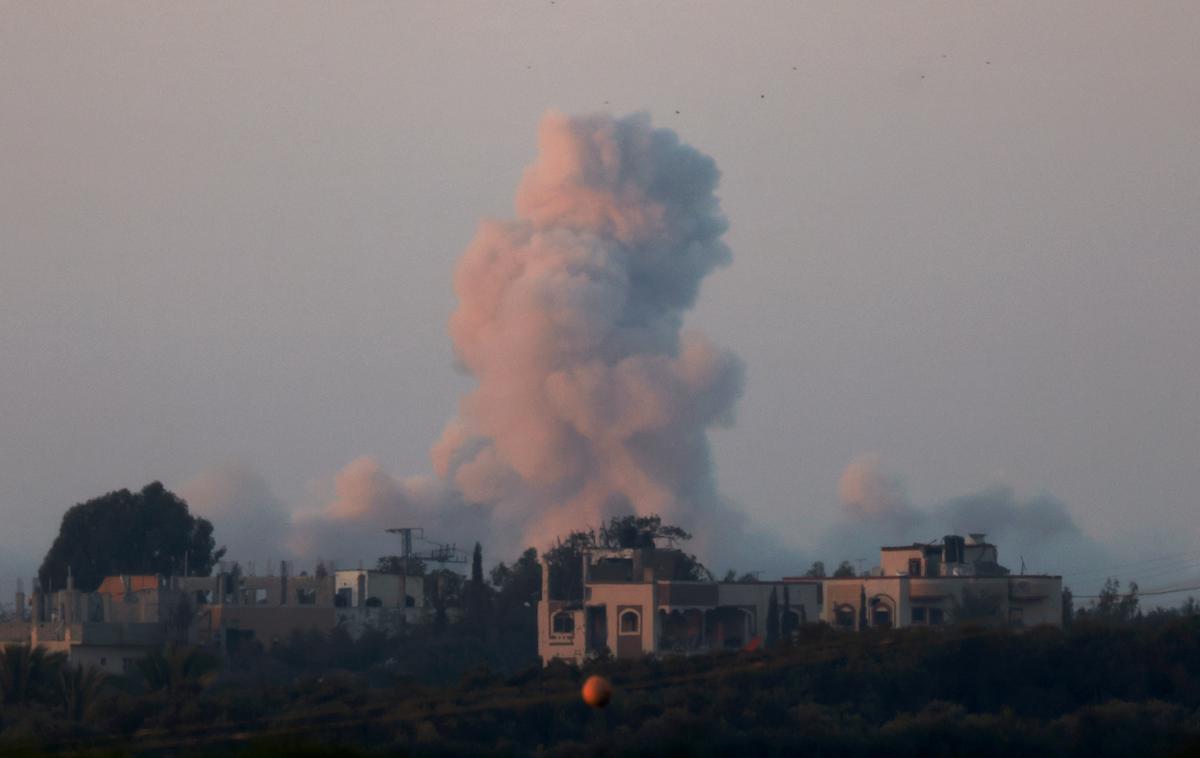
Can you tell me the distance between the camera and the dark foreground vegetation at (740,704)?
4569 cm

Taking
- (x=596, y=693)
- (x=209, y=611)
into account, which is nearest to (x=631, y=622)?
(x=209, y=611)

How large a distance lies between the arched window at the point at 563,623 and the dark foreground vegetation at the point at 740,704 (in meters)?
13.8

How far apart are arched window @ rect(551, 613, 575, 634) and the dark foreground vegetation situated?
45.3ft

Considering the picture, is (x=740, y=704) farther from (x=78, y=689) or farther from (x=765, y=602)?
(x=765, y=602)

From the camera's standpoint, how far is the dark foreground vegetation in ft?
150

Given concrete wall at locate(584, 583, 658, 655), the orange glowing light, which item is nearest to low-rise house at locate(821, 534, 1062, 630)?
concrete wall at locate(584, 583, 658, 655)

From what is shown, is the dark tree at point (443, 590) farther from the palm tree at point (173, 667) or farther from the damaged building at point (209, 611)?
the palm tree at point (173, 667)

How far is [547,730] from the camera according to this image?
50281 mm

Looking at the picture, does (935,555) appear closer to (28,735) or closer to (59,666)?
(59,666)

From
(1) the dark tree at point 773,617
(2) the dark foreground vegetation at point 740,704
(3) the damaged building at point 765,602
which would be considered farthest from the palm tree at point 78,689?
(1) the dark tree at point 773,617

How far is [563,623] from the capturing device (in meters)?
82.4

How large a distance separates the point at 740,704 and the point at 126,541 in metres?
52.0

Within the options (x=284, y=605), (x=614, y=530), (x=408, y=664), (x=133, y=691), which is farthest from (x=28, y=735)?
(x=614, y=530)

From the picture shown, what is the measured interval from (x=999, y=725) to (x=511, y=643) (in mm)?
40486
